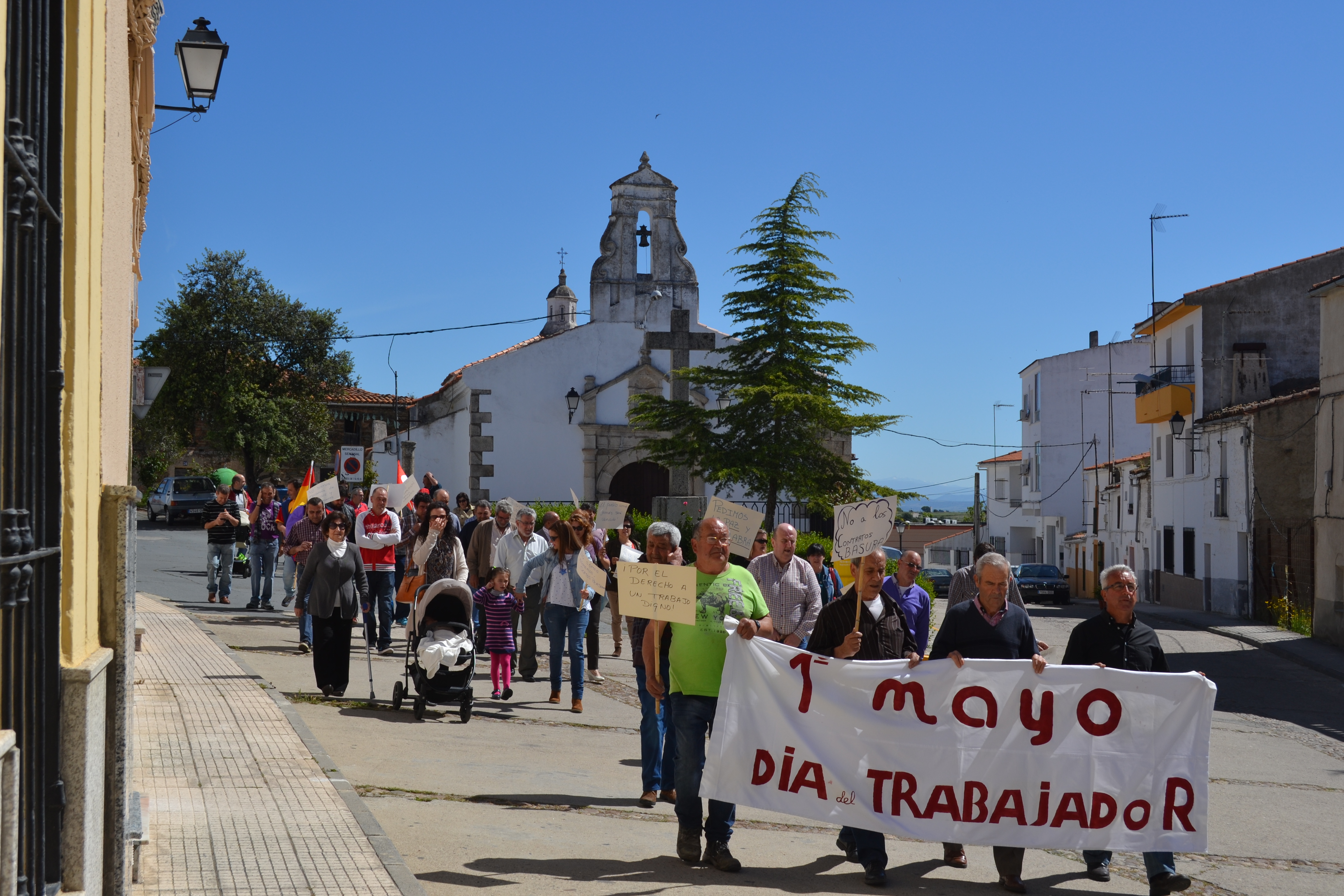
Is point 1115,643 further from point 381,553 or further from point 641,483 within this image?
point 641,483

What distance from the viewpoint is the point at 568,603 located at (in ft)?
39.1

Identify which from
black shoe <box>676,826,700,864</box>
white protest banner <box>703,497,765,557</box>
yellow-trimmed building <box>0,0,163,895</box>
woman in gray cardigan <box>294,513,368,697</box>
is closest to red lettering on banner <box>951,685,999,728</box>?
black shoe <box>676,826,700,864</box>

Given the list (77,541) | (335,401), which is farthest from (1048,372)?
(77,541)

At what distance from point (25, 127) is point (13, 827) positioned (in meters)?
1.93

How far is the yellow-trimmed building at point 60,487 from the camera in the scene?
3.56 meters

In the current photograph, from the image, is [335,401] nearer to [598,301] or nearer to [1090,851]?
[598,301]

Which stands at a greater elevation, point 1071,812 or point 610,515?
point 610,515

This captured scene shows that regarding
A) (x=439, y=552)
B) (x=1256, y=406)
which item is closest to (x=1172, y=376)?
(x=1256, y=406)

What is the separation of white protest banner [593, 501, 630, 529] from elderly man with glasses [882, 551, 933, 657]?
13.6ft

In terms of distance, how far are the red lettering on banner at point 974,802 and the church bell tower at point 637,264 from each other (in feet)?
98.2

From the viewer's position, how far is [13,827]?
3.35 metres

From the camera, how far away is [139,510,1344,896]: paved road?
6781mm

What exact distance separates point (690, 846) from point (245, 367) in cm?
4664

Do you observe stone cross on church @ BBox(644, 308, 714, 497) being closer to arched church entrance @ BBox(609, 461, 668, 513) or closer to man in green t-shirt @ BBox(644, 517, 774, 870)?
arched church entrance @ BBox(609, 461, 668, 513)
